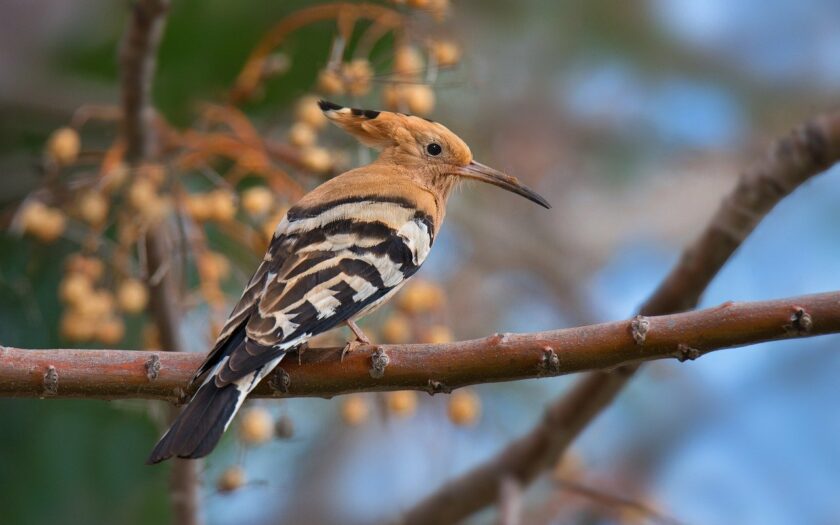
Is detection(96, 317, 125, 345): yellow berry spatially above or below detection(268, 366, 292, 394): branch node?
below

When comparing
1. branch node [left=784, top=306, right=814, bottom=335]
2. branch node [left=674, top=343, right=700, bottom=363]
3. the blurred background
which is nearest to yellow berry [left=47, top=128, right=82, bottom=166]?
the blurred background

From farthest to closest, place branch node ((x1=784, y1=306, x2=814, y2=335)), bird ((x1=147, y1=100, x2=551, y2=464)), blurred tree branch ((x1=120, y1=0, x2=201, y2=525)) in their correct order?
blurred tree branch ((x1=120, y1=0, x2=201, y2=525)) → bird ((x1=147, y1=100, x2=551, y2=464)) → branch node ((x1=784, y1=306, x2=814, y2=335))

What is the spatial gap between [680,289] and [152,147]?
1.21m

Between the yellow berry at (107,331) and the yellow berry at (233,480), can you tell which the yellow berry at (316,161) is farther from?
the yellow berry at (233,480)

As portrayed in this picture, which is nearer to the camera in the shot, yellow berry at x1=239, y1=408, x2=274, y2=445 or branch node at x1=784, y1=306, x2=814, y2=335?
branch node at x1=784, y1=306, x2=814, y2=335

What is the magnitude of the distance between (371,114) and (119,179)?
23.4 inches

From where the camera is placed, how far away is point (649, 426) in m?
5.16

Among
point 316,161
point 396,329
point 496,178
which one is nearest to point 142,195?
point 316,161

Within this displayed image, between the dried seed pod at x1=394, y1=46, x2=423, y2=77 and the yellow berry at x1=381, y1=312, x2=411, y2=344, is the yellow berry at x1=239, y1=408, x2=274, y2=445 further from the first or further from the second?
the dried seed pod at x1=394, y1=46, x2=423, y2=77

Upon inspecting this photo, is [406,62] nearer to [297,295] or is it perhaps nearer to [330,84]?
[330,84]

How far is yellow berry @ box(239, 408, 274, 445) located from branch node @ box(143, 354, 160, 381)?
54cm

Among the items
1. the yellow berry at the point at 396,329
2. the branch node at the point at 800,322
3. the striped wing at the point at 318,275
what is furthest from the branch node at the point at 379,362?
the yellow berry at the point at 396,329

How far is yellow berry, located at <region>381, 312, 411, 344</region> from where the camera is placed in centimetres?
254

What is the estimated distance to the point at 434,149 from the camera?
2803 mm
